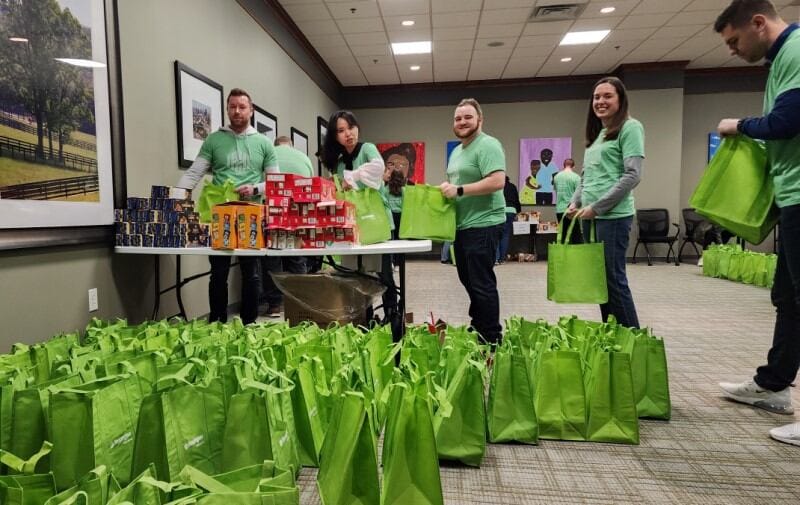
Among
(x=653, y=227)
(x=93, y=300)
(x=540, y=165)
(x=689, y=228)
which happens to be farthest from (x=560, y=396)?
(x=689, y=228)

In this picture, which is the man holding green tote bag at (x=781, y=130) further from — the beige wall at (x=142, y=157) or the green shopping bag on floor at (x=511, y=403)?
the beige wall at (x=142, y=157)

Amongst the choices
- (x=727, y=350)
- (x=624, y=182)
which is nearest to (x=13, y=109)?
(x=624, y=182)

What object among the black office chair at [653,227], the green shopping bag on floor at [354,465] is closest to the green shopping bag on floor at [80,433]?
the green shopping bag on floor at [354,465]

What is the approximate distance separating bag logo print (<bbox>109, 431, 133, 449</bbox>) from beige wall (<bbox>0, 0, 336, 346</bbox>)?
135 cm

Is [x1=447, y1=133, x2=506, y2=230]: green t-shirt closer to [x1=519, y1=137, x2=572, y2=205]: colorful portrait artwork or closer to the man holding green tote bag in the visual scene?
the man holding green tote bag

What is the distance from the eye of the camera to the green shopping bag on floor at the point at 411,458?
113 cm

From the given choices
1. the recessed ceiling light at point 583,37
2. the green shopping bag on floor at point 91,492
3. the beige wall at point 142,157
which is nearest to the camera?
the green shopping bag on floor at point 91,492

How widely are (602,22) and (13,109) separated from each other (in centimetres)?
623

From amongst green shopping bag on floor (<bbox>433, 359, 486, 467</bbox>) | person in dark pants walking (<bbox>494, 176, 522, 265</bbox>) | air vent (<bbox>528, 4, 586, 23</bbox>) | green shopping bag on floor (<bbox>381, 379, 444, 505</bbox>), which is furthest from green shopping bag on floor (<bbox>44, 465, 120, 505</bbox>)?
person in dark pants walking (<bbox>494, 176, 522, 265</bbox>)

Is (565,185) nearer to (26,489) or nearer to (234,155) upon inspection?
(234,155)

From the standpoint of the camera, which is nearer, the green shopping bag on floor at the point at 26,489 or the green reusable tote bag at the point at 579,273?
the green shopping bag on floor at the point at 26,489

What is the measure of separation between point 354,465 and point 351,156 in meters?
2.04

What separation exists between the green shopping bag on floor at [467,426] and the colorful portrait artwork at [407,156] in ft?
25.6

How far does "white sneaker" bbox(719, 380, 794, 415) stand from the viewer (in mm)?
1861
